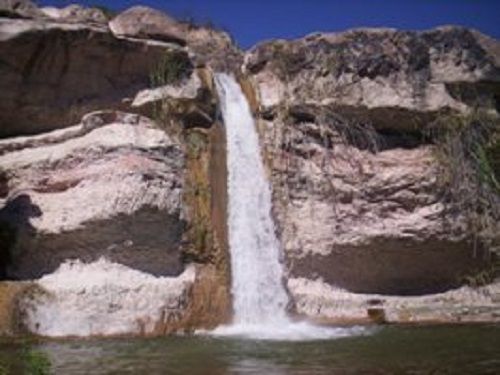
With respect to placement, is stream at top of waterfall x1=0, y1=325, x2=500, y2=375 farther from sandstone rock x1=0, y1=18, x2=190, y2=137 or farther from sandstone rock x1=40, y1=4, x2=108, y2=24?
sandstone rock x1=40, y1=4, x2=108, y2=24

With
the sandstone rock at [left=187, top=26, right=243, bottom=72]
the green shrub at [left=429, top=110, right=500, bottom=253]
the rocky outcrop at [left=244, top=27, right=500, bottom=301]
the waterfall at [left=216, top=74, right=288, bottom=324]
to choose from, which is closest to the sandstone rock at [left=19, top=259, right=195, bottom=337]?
the waterfall at [left=216, top=74, right=288, bottom=324]

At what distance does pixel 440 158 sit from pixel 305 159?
3.80 meters

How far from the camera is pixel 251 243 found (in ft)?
55.8

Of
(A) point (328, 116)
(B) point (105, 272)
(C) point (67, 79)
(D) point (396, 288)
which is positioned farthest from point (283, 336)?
(C) point (67, 79)

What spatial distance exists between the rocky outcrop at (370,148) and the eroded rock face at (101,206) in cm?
336

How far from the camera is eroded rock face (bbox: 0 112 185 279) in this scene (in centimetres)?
1591

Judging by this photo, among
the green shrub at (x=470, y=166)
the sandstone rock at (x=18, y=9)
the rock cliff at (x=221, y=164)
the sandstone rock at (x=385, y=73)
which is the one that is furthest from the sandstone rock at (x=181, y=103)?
the green shrub at (x=470, y=166)

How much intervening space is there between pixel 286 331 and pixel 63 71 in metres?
9.33

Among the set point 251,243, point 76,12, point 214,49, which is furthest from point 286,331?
point 76,12

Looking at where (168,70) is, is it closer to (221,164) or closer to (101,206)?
(221,164)

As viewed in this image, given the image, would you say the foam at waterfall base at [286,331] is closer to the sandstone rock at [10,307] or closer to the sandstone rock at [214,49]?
the sandstone rock at [10,307]

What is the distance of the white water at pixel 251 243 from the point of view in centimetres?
1544

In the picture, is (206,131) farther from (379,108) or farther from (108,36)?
Result: (379,108)

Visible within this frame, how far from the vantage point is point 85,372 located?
359 inches
